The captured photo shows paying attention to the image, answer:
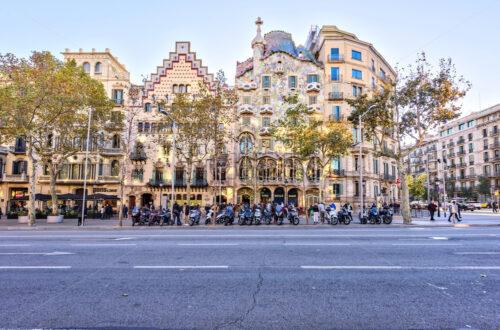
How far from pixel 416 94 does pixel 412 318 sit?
72.1ft

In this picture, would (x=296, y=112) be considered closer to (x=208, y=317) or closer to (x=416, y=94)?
(x=416, y=94)

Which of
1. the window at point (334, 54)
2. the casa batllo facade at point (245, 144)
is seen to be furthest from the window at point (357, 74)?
the window at point (334, 54)

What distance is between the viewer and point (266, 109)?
39.6 m

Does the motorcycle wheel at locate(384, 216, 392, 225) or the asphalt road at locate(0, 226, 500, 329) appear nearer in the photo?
the asphalt road at locate(0, 226, 500, 329)

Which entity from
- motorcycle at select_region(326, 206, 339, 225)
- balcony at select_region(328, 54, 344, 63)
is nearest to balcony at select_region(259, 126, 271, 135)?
balcony at select_region(328, 54, 344, 63)

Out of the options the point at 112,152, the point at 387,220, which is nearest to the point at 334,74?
the point at 387,220

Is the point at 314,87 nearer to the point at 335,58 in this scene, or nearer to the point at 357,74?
the point at 335,58

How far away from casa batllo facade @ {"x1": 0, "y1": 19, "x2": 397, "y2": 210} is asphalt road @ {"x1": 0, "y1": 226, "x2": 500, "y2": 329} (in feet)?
99.1

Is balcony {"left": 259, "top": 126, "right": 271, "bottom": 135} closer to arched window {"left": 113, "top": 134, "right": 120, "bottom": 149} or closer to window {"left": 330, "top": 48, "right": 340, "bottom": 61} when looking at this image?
window {"left": 330, "top": 48, "right": 340, "bottom": 61}

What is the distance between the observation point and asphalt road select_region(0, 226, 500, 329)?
3785 mm

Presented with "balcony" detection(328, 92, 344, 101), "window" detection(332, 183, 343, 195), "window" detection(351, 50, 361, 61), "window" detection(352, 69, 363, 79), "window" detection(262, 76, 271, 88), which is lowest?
"window" detection(332, 183, 343, 195)

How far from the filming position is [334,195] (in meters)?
37.6

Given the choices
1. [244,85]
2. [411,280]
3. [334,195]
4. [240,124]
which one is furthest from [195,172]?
[411,280]

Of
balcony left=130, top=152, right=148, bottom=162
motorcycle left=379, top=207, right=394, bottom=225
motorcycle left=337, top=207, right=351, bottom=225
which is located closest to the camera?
motorcycle left=337, top=207, right=351, bottom=225
